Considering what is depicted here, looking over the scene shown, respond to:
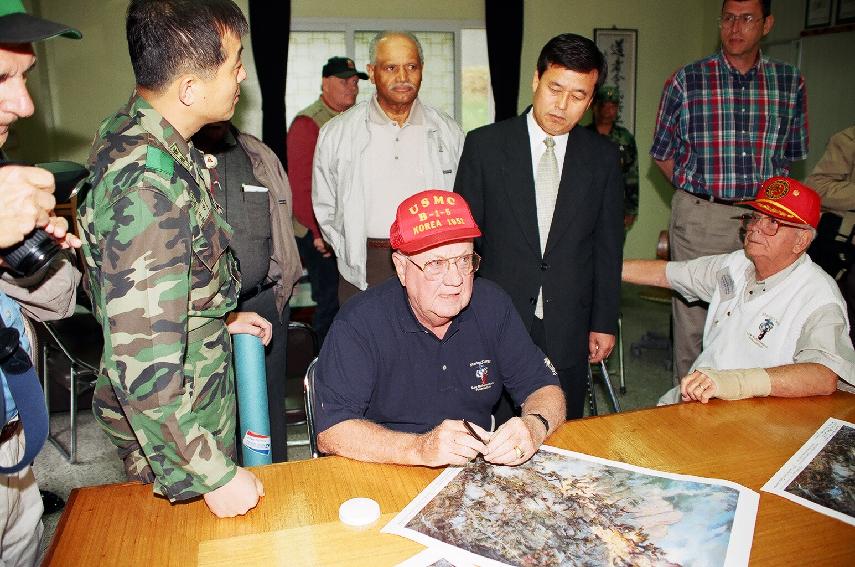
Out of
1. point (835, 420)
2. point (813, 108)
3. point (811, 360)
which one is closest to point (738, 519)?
point (835, 420)

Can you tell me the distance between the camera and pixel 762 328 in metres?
2.16

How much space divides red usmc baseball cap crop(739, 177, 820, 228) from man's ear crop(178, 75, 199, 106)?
1762mm

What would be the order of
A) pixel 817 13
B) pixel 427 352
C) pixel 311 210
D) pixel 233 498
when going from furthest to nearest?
pixel 817 13 → pixel 311 210 → pixel 427 352 → pixel 233 498

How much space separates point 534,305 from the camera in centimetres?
246

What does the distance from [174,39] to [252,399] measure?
1059mm

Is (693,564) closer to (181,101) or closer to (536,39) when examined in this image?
(181,101)

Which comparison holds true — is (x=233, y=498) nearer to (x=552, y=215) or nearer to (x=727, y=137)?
(x=552, y=215)

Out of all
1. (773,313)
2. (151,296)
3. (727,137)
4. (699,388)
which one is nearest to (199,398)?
(151,296)

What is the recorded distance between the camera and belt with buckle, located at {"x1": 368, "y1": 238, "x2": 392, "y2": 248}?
3096 mm

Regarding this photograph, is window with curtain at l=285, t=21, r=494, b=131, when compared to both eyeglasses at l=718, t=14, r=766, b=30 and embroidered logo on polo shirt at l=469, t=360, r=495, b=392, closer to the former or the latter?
eyeglasses at l=718, t=14, r=766, b=30

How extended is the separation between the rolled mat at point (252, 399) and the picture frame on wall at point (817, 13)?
569 centimetres

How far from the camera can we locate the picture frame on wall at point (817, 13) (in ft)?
17.8

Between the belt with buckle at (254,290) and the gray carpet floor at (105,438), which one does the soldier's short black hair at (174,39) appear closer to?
the belt with buckle at (254,290)

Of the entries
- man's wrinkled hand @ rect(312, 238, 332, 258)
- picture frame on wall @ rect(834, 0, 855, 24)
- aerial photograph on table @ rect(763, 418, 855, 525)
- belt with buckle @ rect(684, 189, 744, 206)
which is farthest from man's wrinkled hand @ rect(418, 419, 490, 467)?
picture frame on wall @ rect(834, 0, 855, 24)
